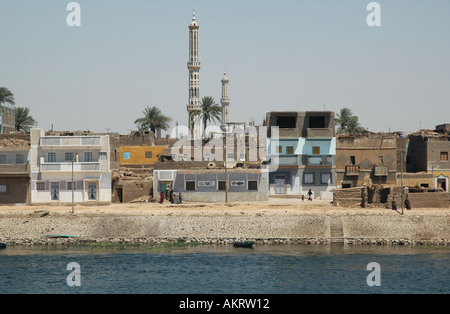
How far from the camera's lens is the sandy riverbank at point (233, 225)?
184ft

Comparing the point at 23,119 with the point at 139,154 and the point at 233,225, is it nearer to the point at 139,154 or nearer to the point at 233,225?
the point at 139,154

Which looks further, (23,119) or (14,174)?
(23,119)

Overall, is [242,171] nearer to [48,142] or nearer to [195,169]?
[195,169]

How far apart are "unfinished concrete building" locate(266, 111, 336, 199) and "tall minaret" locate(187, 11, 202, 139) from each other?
30.5 meters

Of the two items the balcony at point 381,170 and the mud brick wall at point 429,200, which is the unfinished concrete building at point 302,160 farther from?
the mud brick wall at point 429,200

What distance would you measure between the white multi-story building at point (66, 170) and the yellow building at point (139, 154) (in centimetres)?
1792

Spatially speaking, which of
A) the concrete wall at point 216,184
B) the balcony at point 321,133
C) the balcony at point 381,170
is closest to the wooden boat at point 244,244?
the concrete wall at point 216,184

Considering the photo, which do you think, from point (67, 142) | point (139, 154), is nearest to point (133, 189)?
point (67, 142)

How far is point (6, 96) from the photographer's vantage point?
9475 centimetres

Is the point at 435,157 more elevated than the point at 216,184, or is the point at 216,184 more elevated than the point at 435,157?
the point at 435,157

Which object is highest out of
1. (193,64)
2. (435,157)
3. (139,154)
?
(193,64)

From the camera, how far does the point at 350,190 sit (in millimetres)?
63406

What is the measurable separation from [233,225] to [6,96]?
5092cm

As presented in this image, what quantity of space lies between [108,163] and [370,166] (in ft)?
92.6
